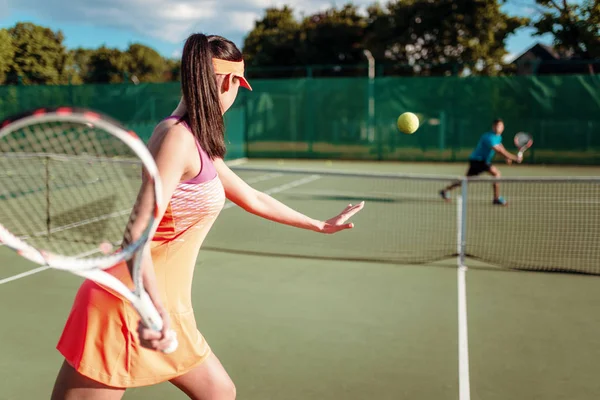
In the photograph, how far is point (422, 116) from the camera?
18609 mm

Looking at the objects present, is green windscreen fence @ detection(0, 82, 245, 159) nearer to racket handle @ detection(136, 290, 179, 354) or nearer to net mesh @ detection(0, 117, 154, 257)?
net mesh @ detection(0, 117, 154, 257)

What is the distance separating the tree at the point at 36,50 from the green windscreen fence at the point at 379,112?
288 centimetres

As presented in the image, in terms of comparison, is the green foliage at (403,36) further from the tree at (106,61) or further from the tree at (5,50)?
the tree at (106,61)

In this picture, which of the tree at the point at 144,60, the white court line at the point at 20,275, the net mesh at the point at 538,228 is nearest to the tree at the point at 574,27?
the net mesh at the point at 538,228

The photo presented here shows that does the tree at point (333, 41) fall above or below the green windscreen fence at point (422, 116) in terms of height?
above

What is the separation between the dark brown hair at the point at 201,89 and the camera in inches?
76.9

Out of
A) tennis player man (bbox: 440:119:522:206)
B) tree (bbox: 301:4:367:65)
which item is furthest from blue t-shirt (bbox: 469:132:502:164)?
tree (bbox: 301:4:367:65)

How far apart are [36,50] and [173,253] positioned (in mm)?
11721

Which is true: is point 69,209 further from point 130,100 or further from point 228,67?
point 130,100

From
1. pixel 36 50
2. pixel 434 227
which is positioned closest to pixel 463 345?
pixel 434 227

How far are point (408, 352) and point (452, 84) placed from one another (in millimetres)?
15323

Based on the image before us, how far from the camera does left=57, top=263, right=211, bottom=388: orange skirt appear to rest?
6.46ft

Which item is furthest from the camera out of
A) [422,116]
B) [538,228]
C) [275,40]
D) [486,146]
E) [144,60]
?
[144,60]

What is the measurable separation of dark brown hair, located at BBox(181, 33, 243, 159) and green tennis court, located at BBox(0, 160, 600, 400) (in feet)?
6.51
